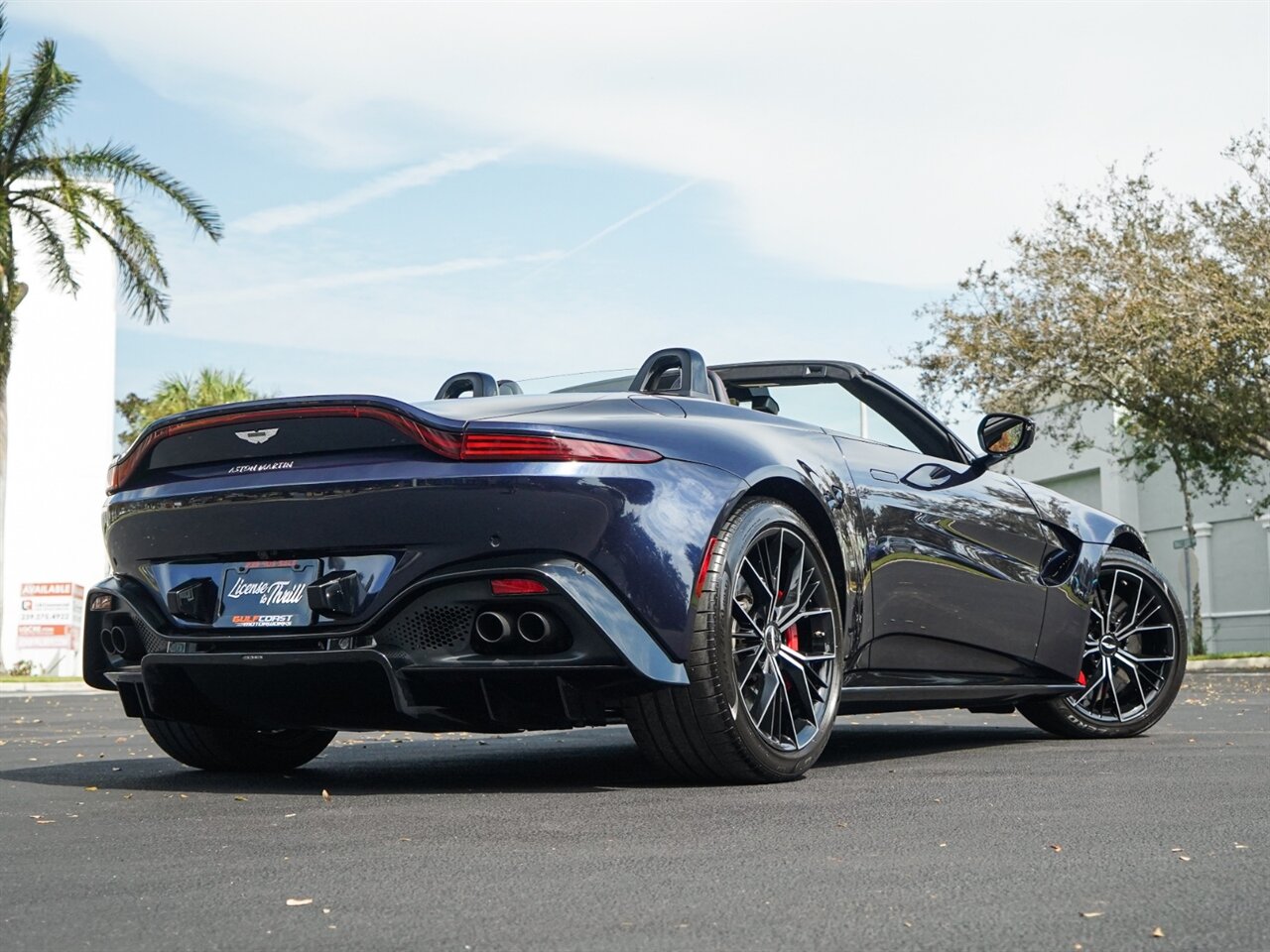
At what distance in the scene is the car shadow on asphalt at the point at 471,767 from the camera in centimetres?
516

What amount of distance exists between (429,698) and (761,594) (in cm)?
105

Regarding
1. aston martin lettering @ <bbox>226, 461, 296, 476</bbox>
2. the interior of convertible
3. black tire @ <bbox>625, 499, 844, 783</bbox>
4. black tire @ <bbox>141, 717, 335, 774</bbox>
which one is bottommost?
black tire @ <bbox>141, 717, 335, 774</bbox>

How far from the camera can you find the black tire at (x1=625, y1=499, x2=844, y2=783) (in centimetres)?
464

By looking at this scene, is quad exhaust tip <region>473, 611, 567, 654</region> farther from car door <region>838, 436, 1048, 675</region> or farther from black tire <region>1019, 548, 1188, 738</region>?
black tire <region>1019, 548, 1188, 738</region>

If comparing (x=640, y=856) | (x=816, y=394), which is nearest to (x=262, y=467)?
(x=640, y=856)

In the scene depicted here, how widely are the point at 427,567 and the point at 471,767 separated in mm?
1579

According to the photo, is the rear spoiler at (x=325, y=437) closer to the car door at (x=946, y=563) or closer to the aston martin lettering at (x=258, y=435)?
the aston martin lettering at (x=258, y=435)

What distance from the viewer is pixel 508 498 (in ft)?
14.8

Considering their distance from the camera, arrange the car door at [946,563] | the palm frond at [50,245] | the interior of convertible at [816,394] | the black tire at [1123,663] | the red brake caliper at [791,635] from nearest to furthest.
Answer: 1. the red brake caliper at [791,635]
2. the car door at [946,563]
3. the interior of convertible at [816,394]
4. the black tire at [1123,663]
5. the palm frond at [50,245]

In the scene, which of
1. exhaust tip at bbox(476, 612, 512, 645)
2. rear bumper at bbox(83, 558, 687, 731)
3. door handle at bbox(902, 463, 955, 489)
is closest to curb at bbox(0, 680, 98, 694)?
door handle at bbox(902, 463, 955, 489)

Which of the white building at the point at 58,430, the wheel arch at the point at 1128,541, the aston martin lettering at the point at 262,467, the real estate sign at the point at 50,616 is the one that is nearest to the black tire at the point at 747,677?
the aston martin lettering at the point at 262,467

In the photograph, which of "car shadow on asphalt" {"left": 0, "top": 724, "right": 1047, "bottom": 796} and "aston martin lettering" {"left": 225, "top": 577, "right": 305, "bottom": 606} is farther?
"car shadow on asphalt" {"left": 0, "top": 724, "right": 1047, "bottom": 796}

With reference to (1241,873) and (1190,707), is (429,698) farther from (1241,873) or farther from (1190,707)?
(1190,707)

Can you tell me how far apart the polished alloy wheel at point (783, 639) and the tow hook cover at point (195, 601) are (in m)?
1.53
